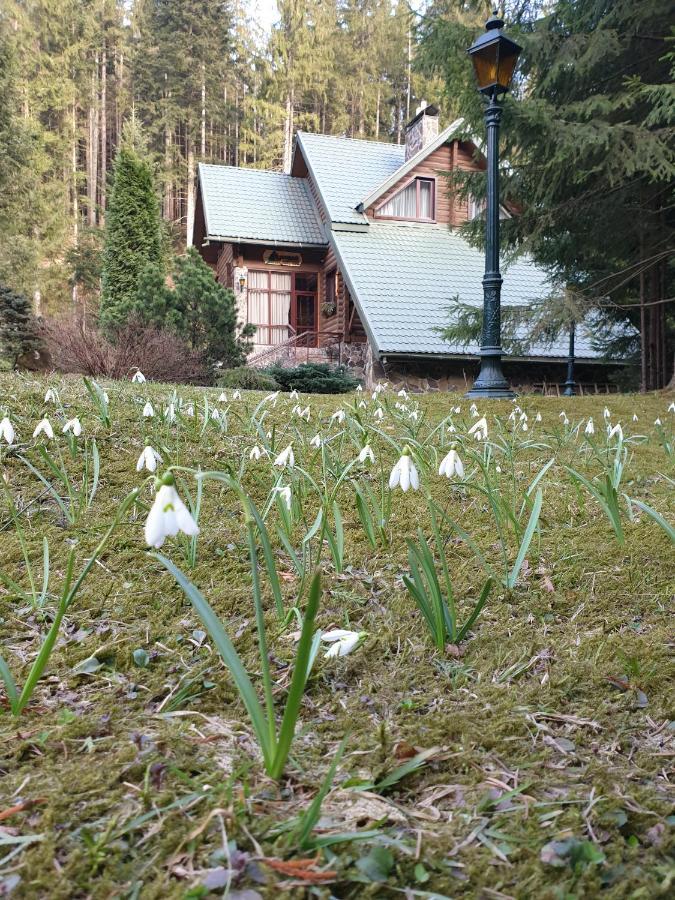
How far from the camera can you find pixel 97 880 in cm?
75

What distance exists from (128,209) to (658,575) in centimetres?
1935

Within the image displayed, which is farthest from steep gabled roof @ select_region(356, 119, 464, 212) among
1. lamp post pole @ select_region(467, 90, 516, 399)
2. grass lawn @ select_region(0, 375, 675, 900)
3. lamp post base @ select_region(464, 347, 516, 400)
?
grass lawn @ select_region(0, 375, 675, 900)

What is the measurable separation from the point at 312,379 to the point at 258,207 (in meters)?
7.16

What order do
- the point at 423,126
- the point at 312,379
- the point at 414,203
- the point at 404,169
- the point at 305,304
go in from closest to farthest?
1. the point at 312,379
2. the point at 404,169
3. the point at 414,203
4. the point at 423,126
5. the point at 305,304

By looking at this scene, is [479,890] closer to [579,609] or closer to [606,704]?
[606,704]

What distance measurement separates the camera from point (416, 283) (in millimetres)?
13703

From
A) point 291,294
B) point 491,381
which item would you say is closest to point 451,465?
point 491,381

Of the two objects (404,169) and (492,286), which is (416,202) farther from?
(492,286)

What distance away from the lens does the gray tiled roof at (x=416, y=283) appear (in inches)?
489

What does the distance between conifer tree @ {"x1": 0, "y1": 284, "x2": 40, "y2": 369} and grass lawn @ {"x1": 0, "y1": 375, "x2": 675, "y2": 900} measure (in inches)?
509

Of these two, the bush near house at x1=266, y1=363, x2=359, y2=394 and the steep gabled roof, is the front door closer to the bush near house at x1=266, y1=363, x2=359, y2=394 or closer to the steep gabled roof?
the steep gabled roof

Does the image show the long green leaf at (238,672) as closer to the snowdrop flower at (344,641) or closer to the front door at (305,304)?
the snowdrop flower at (344,641)

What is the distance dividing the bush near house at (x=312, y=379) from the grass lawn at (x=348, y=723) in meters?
10.3

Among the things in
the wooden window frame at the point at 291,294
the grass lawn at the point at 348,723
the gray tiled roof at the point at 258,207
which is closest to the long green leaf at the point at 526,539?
the grass lawn at the point at 348,723
